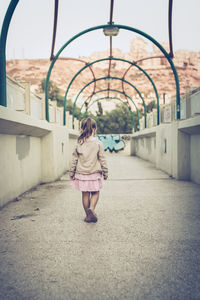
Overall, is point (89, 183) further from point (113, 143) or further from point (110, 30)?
point (113, 143)

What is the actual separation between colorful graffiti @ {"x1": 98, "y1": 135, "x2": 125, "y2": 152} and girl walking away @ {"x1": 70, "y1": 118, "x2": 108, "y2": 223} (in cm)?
3231

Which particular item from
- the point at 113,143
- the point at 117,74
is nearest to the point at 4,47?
the point at 113,143

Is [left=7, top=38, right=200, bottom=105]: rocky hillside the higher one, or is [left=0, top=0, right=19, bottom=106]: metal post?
[left=7, top=38, right=200, bottom=105]: rocky hillside

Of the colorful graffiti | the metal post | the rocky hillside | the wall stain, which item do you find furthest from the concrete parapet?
the rocky hillside

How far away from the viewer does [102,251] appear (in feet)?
10.8

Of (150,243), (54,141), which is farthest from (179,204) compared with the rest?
(54,141)

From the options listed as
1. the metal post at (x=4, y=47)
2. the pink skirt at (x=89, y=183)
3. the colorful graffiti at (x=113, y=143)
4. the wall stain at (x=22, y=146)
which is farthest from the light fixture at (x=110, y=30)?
the colorful graffiti at (x=113, y=143)

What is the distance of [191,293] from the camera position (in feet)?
7.64

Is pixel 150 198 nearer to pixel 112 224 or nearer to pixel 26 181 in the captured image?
pixel 112 224

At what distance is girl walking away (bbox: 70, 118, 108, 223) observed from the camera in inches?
177

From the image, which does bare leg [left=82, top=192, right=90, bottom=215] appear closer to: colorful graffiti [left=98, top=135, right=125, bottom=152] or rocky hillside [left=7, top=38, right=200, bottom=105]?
colorful graffiti [left=98, top=135, right=125, bottom=152]

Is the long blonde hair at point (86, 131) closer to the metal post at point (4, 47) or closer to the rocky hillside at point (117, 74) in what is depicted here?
the metal post at point (4, 47)

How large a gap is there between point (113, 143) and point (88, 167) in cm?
3262

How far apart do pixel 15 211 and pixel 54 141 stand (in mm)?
4406
